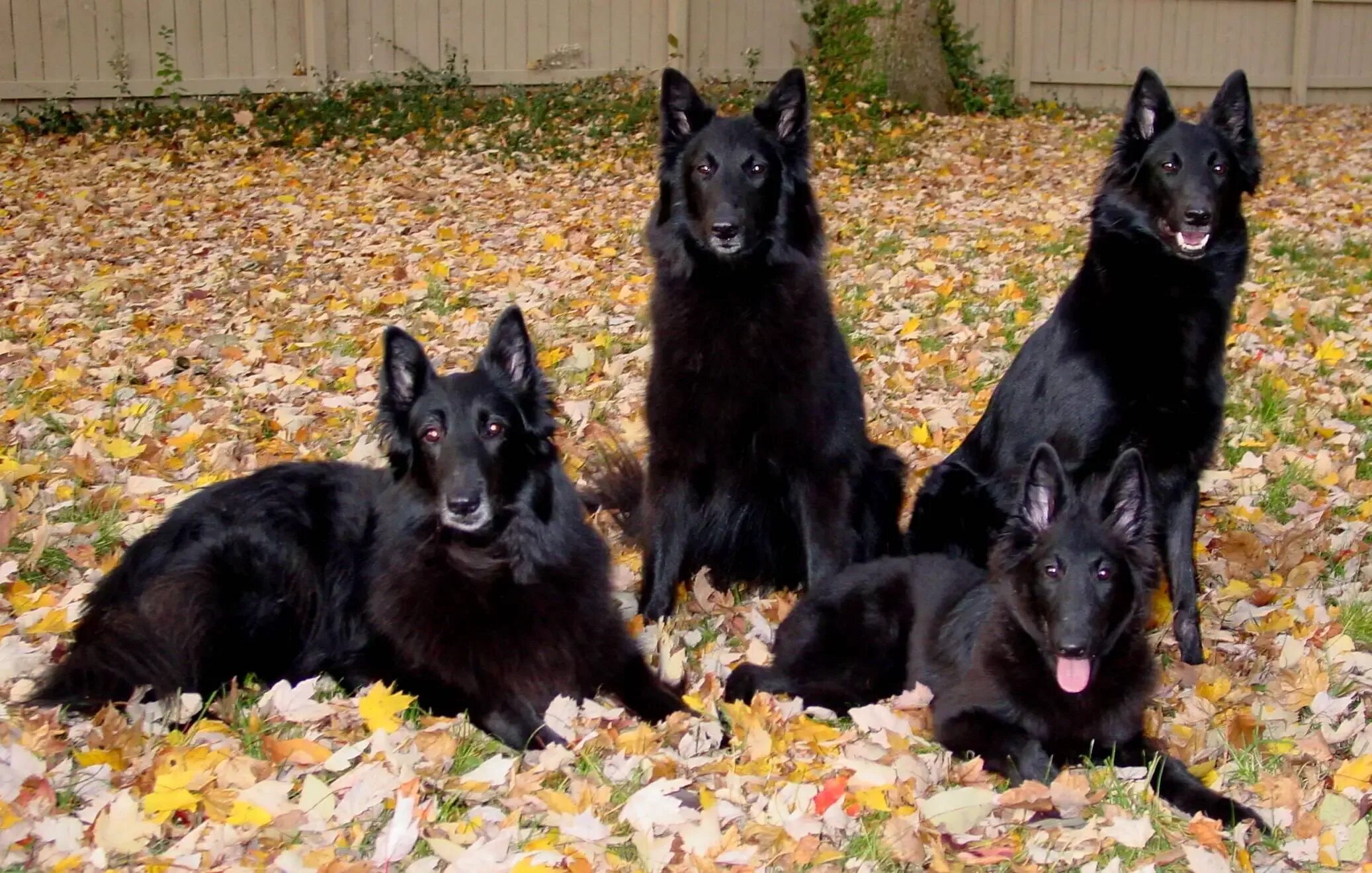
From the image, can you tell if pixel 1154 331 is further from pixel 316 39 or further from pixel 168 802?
pixel 316 39

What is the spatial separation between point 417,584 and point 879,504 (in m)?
1.84

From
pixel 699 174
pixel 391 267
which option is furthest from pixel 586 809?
pixel 391 267

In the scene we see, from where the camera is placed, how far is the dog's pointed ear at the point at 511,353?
3.74 metres

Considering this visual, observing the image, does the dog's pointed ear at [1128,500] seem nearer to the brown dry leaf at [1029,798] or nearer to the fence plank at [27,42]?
the brown dry leaf at [1029,798]

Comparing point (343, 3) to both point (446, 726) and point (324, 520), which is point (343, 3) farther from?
point (446, 726)

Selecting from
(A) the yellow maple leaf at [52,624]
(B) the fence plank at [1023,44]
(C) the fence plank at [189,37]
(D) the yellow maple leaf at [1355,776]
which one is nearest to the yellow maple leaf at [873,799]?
(D) the yellow maple leaf at [1355,776]

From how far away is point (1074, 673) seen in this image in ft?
11.4

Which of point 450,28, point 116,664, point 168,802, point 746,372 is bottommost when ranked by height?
point 168,802

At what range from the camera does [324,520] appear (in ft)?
13.5

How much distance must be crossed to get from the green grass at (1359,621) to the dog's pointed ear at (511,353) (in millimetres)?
2762

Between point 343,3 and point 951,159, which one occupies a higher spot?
point 343,3

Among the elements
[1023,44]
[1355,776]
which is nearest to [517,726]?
[1355,776]

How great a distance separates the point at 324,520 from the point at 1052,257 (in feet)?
20.6

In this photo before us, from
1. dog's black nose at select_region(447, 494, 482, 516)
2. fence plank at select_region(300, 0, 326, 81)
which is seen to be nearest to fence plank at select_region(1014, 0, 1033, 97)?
fence plank at select_region(300, 0, 326, 81)
